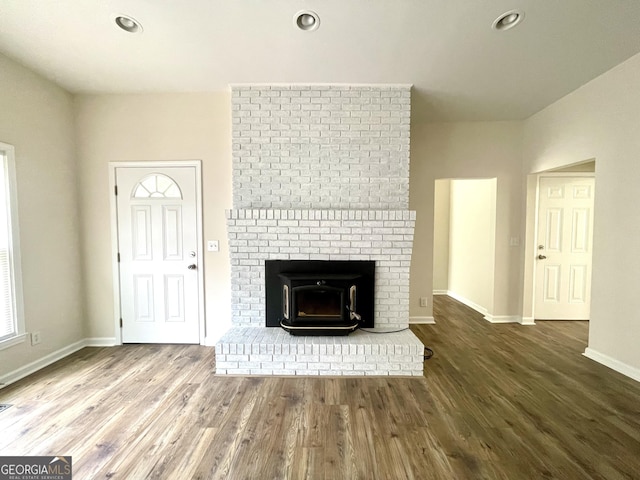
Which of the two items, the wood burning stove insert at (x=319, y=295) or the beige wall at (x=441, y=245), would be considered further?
the beige wall at (x=441, y=245)

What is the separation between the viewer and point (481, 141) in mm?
3869

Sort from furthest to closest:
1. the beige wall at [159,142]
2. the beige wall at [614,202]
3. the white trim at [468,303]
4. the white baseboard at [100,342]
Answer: the white trim at [468,303] < the white baseboard at [100,342] < the beige wall at [159,142] < the beige wall at [614,202]

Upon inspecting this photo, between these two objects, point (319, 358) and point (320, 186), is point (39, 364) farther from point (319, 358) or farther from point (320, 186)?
point (320, 186)

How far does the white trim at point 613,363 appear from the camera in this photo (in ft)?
8.09

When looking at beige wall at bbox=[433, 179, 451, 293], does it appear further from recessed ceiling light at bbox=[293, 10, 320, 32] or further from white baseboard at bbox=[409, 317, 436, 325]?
recessed ceiling light at bbox=[293, 10, 320, 32]

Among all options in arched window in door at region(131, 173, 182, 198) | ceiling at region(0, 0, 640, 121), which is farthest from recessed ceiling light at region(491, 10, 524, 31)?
arched window in door at region(131, 173, 182, 198)

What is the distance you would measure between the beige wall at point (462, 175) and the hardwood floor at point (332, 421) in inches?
50.5

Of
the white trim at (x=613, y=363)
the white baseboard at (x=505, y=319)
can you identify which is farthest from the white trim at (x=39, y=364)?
the white trim at (x=613, y=363)

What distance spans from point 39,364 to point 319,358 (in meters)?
2.76

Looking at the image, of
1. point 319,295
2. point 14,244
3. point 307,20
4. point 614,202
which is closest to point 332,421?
point 319,295

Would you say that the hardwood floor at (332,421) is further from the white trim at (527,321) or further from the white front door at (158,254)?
→ the white trim at (527,321)

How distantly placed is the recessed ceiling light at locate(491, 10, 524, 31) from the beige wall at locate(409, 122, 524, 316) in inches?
64.6

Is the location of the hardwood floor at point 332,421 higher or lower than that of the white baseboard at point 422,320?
lower

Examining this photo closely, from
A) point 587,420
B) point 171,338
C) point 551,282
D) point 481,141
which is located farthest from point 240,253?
point 551,282
